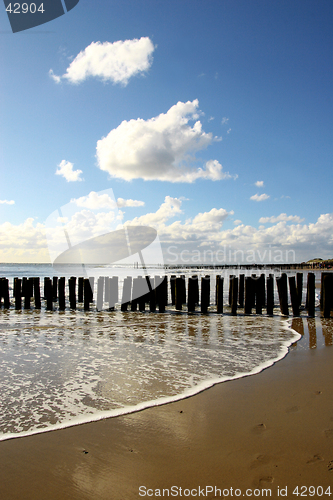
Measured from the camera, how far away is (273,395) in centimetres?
400

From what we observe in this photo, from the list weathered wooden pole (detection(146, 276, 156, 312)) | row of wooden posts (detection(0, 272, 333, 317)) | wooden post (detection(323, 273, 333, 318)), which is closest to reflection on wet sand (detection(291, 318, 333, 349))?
wooden post (detection(323, 273, 333, 318))

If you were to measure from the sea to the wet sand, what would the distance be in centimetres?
35

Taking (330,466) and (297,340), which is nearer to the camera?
(330,466)

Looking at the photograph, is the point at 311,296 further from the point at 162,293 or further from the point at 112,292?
the point at 112,292

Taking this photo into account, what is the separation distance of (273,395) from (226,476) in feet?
6.00

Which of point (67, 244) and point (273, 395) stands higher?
point (67, 244)

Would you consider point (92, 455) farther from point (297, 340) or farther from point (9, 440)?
point (297, 340)

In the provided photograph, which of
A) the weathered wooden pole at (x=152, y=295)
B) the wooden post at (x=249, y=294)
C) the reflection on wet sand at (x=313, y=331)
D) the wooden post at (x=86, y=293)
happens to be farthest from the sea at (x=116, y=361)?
the wooden post at (x=86, y=293)

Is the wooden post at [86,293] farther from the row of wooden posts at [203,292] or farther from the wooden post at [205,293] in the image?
the wooden post at [205,293]

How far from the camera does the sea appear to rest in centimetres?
372

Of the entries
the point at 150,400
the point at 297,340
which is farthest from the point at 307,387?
the point at 297,340

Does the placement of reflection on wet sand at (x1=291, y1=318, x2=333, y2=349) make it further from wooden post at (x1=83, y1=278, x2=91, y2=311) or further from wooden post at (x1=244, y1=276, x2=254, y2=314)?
wooden post at (x1=83, y1=278, x2=91, y2=311)

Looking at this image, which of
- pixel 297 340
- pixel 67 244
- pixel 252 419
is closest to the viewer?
pixel 252 419

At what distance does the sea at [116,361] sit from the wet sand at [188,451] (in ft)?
1.16
